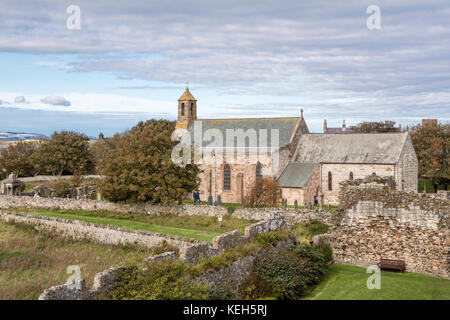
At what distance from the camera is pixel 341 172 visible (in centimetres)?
4750

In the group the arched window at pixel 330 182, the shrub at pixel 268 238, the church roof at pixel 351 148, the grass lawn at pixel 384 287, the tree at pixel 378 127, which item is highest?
the tree at pixel 378 127

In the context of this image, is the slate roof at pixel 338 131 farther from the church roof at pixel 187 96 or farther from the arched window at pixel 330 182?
the arched window at pixel 330 182

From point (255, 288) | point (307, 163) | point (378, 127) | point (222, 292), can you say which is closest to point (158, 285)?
point (222, 292)

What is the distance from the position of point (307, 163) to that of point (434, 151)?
1986 centimetres

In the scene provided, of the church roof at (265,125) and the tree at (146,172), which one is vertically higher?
the church roof at (265,125)

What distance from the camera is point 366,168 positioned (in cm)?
4600

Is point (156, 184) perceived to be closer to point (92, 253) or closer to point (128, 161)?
point (128, 161)

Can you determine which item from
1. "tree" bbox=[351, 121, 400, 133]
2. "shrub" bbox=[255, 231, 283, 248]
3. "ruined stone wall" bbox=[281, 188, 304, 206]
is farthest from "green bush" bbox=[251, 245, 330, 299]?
"tree" bbox=[351, 121, 400, 133]

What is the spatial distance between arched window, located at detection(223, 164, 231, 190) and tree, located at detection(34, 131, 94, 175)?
25476mm

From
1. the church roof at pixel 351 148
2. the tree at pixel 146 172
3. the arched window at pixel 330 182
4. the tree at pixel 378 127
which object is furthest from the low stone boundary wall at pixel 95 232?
the tree at pixel 378 127

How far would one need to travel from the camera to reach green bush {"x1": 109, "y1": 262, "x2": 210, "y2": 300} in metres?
11.8

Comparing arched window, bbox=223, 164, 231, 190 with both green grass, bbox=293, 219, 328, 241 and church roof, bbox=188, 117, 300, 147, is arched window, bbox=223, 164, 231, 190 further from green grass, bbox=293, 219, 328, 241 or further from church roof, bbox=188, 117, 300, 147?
green grass, bbox=293, 219, 328, 241

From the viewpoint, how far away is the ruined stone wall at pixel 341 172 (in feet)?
149
